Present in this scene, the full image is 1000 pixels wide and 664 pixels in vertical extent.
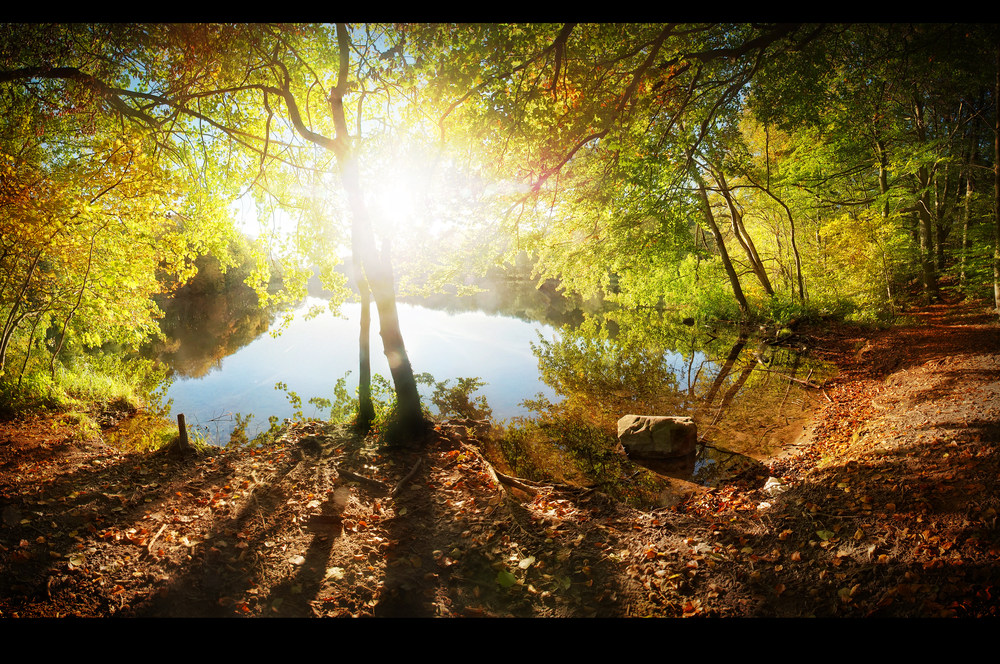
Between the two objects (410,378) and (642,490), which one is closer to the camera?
(642,490)

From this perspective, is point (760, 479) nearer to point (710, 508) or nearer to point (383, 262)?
point (710, 508)

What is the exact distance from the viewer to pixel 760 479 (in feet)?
17.4

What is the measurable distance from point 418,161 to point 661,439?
25.0 ft

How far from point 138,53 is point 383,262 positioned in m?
4.01

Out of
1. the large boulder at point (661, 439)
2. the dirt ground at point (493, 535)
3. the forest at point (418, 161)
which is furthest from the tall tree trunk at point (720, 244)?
the large boulder at point (661, 439)

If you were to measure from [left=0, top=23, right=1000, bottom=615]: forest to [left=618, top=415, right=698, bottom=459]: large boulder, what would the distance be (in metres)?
2.41

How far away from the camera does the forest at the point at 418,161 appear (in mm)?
4469

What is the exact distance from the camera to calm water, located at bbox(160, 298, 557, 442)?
11.0 m

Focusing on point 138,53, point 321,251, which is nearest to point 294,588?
point 138,53

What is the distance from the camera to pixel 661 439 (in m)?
6.66

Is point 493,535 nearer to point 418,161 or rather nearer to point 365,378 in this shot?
point 365,378

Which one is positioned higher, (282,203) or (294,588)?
(282,203)
